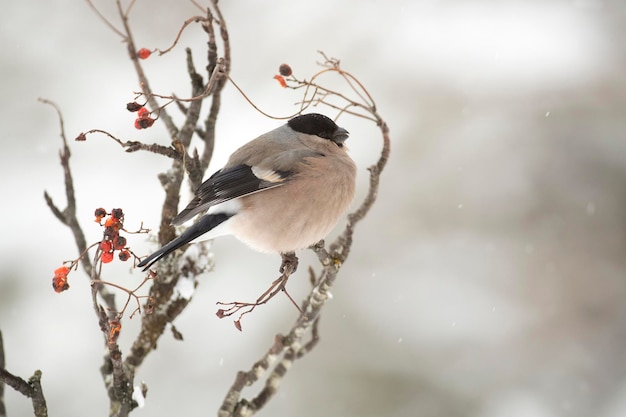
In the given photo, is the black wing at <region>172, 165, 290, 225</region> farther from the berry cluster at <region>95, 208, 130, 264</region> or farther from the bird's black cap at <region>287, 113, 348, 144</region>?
the berry cluster at <region>95, 208, 130, 264</region>

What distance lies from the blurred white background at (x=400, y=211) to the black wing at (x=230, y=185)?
224cm

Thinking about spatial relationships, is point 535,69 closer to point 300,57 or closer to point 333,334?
point 300,57

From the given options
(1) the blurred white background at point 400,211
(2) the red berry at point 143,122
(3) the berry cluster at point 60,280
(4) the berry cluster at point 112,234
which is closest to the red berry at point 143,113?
(2) the red berry at point 143,122

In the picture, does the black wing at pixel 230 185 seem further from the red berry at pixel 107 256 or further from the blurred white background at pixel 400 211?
the blurred white background at pixel 400 211

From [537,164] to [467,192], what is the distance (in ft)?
2.11

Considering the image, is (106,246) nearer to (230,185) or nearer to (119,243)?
(119,243)

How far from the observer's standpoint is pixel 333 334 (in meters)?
4.86

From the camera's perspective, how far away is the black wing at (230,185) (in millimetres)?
2223

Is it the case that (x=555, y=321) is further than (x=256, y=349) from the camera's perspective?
Yes

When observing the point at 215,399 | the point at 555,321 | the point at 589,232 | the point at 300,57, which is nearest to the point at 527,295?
the point at 555,321

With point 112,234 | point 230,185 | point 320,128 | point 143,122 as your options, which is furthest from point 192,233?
point 320,128

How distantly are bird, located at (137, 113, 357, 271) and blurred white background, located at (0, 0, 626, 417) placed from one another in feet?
7.22

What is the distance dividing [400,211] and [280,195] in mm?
2772

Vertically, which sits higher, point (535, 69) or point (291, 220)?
point (535, 69)
